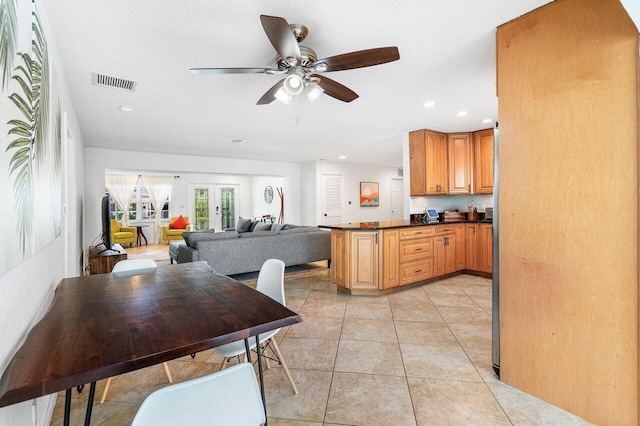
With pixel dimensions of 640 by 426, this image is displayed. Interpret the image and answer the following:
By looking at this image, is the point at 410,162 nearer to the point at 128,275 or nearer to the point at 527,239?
the point at 527,239

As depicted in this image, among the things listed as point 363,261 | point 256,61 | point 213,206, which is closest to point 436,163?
point 363,261

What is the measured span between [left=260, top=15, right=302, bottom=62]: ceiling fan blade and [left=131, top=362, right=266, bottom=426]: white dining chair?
5.12 ft

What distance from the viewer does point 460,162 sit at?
5039 mm

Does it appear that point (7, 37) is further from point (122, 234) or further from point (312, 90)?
point (122, 234)

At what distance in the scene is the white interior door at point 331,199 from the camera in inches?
316

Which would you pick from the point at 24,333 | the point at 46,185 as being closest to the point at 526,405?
the point at 24,333

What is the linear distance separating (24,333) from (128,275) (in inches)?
39.0

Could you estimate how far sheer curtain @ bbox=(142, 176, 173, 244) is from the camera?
937 centimetres

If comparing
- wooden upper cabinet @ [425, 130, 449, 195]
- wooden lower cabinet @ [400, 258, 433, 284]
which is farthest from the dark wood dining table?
wooden upper cabinet @ [425, 130, 449, 195]

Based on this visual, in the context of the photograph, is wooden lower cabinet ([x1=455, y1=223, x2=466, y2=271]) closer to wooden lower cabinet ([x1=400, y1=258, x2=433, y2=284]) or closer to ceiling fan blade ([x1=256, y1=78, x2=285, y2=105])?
wooden lower cabinet ([x1=400, y1=258, x2=433, y2=284])

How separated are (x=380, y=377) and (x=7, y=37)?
96.1 inches

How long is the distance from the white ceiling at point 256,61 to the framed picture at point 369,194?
4018mm

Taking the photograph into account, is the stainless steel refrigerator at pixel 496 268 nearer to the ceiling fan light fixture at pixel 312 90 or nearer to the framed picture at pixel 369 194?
the ceiling fan light fixture at pixel 312 90

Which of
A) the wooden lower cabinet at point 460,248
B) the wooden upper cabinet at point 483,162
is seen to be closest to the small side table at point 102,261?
the wooden lower cabinet at point 460,248
